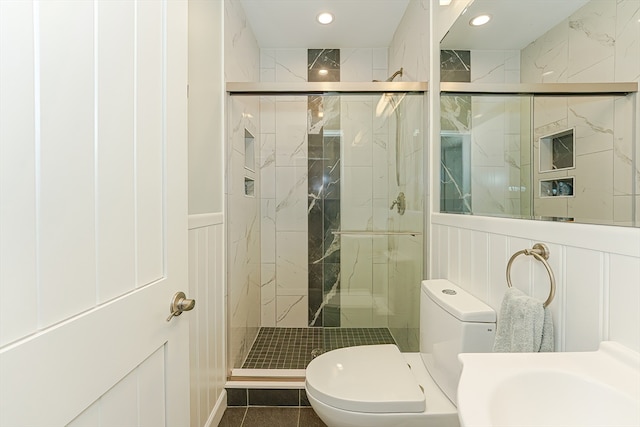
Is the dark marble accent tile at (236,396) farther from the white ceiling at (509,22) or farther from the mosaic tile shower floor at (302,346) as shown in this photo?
the white ceiling at (509,22)

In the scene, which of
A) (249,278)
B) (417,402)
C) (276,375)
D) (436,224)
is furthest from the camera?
(249,278)

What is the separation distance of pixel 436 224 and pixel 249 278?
1449 mm

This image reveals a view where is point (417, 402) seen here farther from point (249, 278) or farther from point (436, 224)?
point (249, 278)

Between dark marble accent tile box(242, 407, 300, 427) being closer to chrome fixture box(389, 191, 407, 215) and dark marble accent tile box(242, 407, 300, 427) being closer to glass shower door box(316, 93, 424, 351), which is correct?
glass shower door box(316, 93, 424, 351)

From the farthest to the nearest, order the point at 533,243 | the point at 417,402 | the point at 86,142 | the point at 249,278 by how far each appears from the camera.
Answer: the point at 249,278
the point at 417,402
the point at 533,243
the point at 86,142

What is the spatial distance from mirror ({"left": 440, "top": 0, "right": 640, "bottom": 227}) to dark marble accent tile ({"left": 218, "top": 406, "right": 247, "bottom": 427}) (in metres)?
1.59

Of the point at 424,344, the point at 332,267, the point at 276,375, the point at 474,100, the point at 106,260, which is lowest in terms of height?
the point at 276,375

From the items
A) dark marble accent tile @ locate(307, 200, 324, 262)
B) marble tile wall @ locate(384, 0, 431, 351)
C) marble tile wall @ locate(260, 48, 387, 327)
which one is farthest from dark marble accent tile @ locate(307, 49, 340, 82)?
dark marble accent tile @ locate(307, 200, 324, 262)

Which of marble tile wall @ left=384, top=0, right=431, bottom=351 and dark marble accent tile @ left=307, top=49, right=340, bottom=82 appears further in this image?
dark marble accent tile @ left=307, top=49, right=340, bottom=82

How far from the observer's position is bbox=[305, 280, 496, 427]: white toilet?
3.38 ft

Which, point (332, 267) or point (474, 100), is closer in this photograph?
point (474, 100)

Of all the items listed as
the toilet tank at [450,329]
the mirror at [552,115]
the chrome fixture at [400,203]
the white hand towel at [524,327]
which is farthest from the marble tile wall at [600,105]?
the chrome fixture at [400,203]

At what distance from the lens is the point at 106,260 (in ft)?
1.89

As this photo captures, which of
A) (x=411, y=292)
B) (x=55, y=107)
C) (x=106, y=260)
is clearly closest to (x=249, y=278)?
(x=411, y=292)
